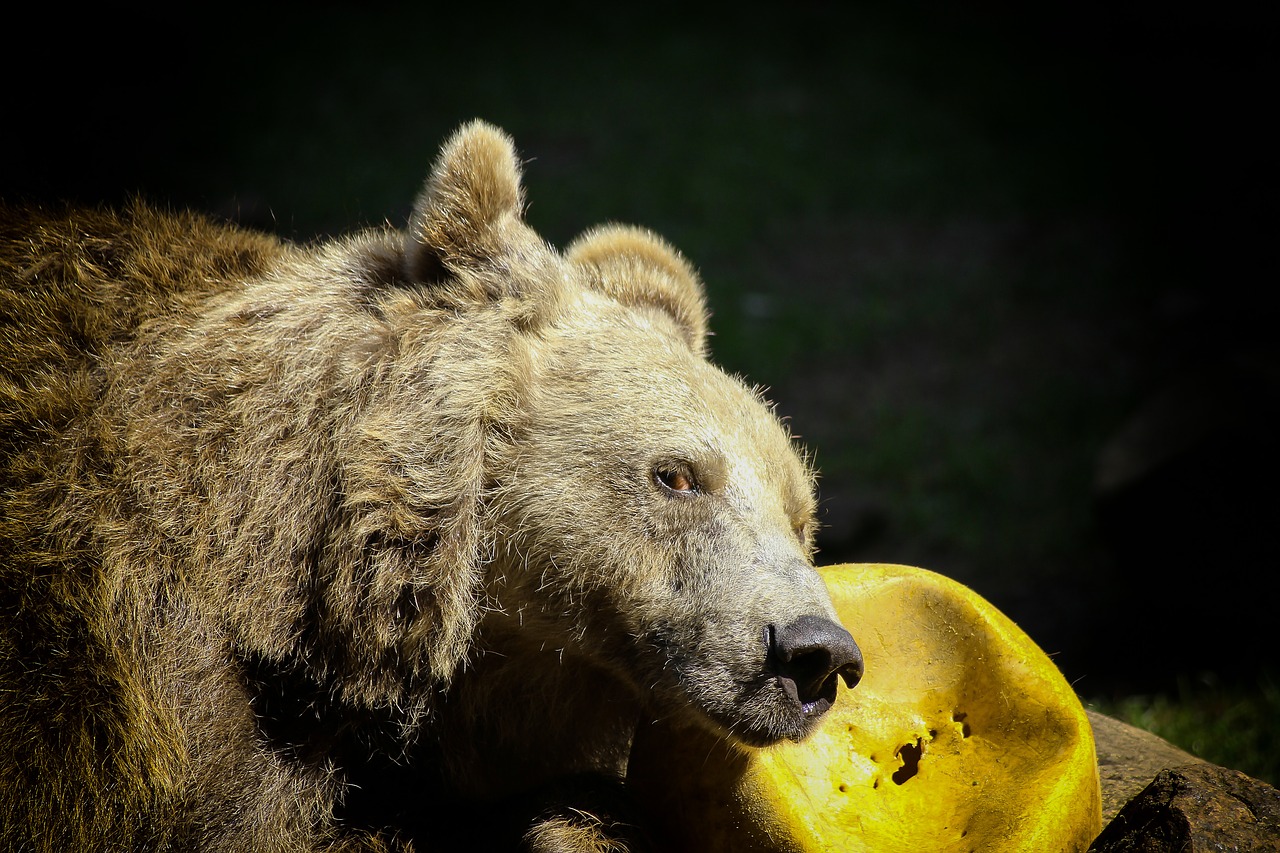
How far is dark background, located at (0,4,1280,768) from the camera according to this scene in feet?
23.5

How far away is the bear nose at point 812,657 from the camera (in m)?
2.74

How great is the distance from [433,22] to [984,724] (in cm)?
1389

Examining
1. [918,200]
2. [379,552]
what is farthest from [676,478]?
[918,200]

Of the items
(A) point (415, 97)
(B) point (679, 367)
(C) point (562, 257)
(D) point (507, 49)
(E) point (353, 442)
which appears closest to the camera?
(E) point (353, 442)

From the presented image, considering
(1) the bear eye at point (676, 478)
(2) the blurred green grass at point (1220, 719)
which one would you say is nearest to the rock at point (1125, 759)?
(2) the blurred green grass at point (1220, 719)

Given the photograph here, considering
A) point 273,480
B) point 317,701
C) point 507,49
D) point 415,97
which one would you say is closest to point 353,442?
point 273,480

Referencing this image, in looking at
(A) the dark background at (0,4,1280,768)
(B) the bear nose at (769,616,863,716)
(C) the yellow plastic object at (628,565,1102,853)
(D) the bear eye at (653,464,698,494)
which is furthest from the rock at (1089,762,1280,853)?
(A) the dark background at (0,4,1280,768)

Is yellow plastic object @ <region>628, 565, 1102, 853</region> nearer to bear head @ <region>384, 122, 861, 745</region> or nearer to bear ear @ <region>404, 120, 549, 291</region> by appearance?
bear head @ <region>384, 122, 861, 745</region>

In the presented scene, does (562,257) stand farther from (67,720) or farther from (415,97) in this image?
(415,97)

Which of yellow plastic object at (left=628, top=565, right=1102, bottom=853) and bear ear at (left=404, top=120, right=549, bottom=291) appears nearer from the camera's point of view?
yellow plastic object at (left=628, top=565, right=1102, bottom=853)

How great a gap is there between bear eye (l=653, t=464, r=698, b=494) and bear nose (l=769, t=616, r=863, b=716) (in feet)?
1.54

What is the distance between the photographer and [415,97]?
13258mm

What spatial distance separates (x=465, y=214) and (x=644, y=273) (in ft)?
2.33

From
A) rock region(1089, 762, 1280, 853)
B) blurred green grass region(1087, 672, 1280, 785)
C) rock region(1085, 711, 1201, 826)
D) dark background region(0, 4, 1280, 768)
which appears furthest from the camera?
dark background region(0, 4, 1280, 768)
